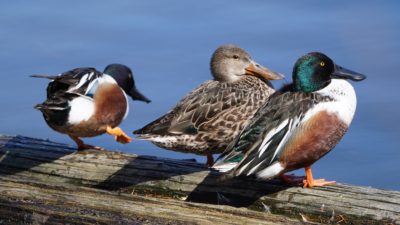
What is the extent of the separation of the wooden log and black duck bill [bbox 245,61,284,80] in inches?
64.2

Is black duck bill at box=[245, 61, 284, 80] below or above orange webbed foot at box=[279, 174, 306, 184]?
above

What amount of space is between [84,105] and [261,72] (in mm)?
1327

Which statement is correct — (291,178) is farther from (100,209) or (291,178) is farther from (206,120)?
(100,209)

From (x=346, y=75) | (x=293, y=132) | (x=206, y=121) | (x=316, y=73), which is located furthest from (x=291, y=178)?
(x=206, y=121)

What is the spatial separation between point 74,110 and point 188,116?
0.97m

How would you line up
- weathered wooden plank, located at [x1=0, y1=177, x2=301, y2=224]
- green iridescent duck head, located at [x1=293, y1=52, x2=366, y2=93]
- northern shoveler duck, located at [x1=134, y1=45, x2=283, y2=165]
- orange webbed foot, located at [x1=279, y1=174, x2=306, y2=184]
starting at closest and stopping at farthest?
weathered wooden plank, located at [x1=0, y1=177, x2=301, y2=224] → orange webbed foot, located at [x1=279, y1=174, x2=306, y2=184] → green iridescent duck head, located at [x1=293, y1=52, x2=366, y2=93] → northern shoveler duck, located at [x1=134, y1=45, x2=283, y2=165]

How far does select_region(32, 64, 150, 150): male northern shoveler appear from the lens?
6.07 meters

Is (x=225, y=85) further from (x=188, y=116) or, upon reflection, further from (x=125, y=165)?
(x=125, y=165)

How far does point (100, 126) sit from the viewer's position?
636 centimetres

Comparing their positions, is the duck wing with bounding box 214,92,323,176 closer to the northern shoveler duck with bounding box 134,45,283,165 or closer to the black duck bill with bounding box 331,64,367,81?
the black duck bill with bounding box 331,64,367,81

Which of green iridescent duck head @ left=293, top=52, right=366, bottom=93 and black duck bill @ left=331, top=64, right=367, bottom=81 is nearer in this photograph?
green iridescent duck head @ left=293, top=52, right=366, bottom=93

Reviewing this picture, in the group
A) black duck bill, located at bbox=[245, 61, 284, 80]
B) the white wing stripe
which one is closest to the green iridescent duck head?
the white wing stripe

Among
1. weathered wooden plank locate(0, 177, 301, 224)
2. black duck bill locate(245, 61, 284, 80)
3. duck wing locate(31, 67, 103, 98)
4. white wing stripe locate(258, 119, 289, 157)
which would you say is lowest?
weathered wooden plank locate(0, 177, 301, 224)

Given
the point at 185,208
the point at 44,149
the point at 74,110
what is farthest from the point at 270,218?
the point at 74,110
